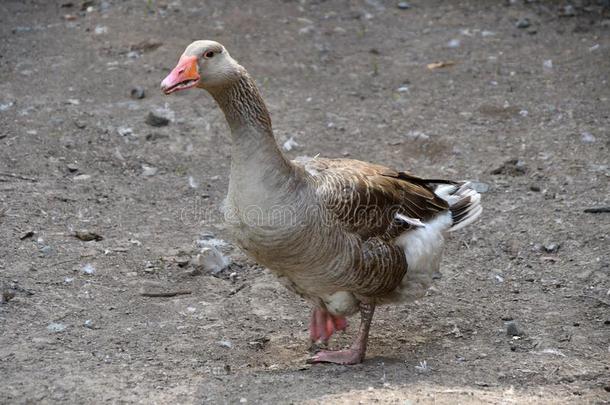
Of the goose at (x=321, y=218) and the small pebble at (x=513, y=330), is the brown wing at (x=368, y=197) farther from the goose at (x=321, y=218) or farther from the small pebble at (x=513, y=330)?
the small pebble at (x=513, y=330)

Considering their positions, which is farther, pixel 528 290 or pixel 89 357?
pixel 528 290

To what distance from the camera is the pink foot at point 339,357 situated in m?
5.21

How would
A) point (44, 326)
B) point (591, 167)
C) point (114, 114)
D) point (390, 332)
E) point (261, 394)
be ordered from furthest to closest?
point (114, 114), point (591, 167), point (390, 332), point (44, 326), point (261, 394)

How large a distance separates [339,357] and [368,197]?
97 centimetres

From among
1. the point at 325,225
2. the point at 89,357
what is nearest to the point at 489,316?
the point at 325,225

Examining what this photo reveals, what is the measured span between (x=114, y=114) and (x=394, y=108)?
2784 millimetres

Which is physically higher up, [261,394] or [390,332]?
[261,394]

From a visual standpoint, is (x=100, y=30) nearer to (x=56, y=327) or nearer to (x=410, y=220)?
(x=56, y=327)

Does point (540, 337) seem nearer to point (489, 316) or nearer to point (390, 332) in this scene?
point (489, 316)

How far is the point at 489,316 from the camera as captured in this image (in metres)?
5.91

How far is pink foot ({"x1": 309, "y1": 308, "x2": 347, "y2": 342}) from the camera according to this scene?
5.46 meters

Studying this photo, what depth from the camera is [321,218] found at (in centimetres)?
487

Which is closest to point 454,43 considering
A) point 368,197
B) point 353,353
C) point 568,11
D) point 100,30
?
point 568,11

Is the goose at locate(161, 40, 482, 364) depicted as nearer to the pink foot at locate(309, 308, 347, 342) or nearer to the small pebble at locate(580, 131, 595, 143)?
the pink foot at locate(309, 308, 347, 342)
